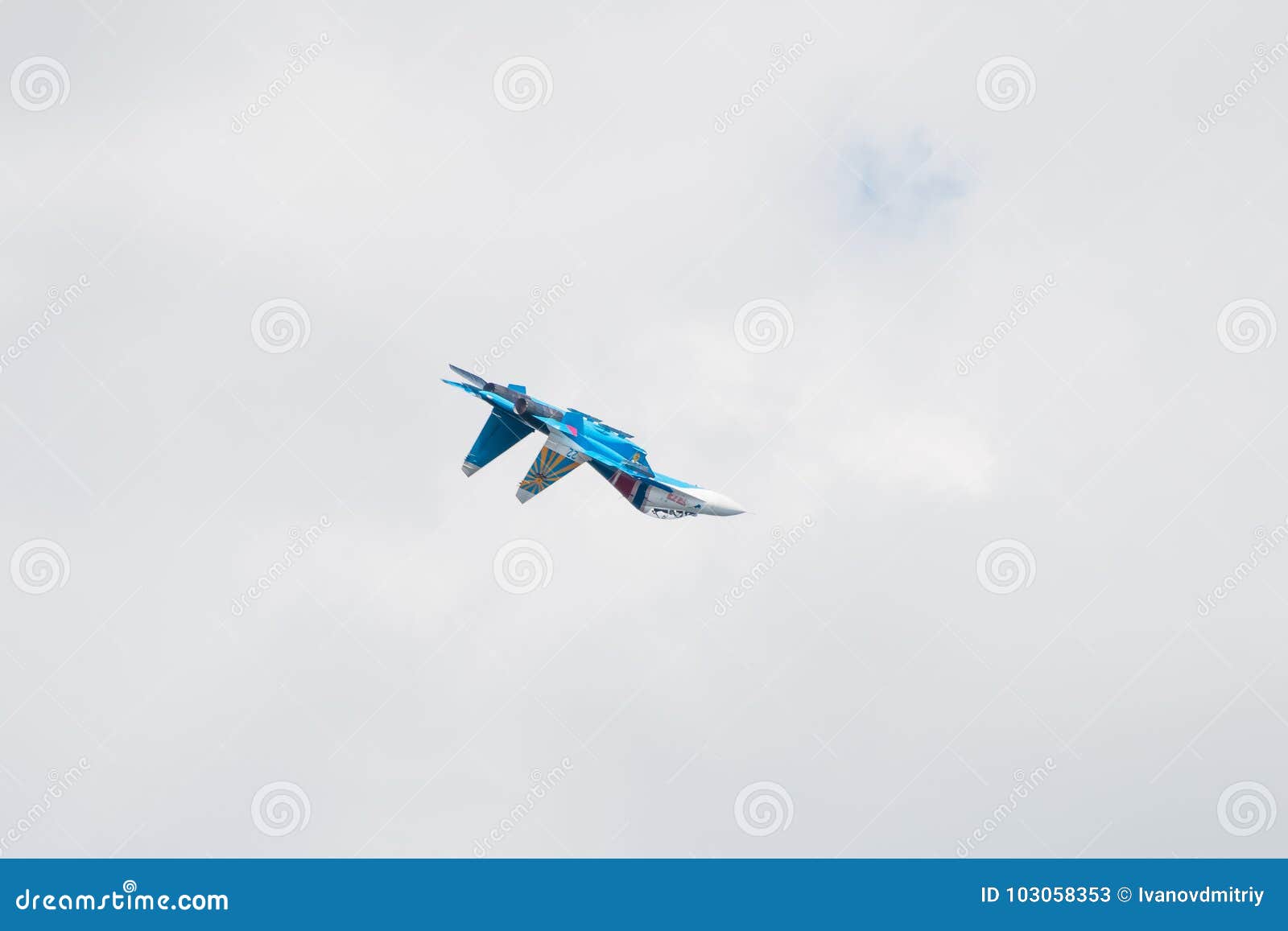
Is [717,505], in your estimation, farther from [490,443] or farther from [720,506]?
[490,443]

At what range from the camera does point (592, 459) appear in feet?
574

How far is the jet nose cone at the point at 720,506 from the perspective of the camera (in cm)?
17338

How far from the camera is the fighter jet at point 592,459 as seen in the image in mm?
173375

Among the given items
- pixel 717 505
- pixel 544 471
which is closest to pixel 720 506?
pixel 717 505

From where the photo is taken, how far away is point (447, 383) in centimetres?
17062

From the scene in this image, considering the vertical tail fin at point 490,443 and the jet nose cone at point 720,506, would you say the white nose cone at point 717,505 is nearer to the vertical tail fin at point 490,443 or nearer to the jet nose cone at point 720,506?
the jet nose cone at point 720,506

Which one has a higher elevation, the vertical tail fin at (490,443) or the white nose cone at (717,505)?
the white nose cone at (717,505)

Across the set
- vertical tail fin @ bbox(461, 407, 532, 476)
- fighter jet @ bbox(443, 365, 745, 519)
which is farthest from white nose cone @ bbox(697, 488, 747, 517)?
vertical tail fin @ bbox(461, 407, 532, 476)

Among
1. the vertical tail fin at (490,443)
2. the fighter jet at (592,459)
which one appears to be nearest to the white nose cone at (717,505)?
the fighter jet at (592,459)

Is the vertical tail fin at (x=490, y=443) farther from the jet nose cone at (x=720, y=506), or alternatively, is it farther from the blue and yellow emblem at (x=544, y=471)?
the jet nose cone at (x=720, y=506)

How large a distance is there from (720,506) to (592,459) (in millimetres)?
12015
